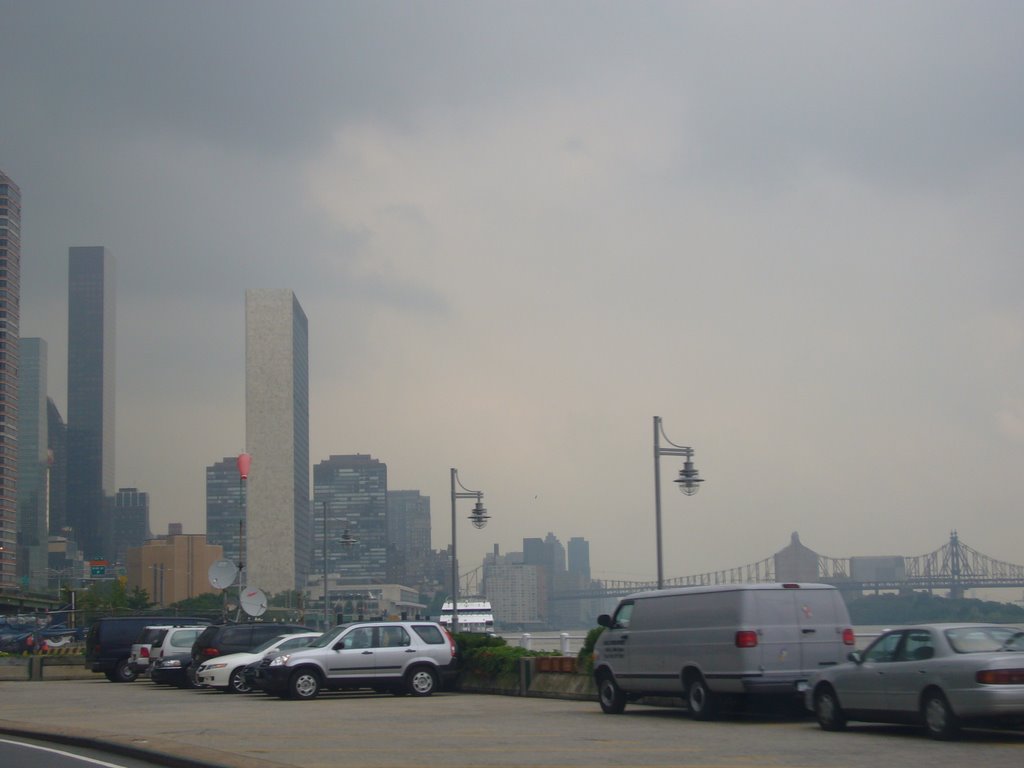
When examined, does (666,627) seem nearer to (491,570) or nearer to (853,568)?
(853,568)

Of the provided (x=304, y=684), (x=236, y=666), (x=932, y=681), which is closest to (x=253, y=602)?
(x=236, y=666)

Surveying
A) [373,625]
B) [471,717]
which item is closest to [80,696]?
[373,625]

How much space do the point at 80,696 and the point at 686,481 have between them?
52.5 ft

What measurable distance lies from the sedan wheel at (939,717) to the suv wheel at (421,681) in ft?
47.6

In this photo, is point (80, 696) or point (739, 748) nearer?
point (739, 748)

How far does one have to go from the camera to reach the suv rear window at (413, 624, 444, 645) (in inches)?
1145

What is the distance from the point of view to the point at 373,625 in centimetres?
2883

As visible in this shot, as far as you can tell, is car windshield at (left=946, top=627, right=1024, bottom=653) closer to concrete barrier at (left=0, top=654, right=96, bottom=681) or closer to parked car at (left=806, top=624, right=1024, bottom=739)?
parked car at (left=806, top=624, right=1024, bottom=739)

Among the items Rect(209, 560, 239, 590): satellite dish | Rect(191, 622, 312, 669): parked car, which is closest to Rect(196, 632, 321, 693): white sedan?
Rect(191, 622, 312, 669): parked car

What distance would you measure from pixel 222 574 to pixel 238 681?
1767cm

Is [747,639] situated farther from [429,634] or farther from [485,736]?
[429,634]

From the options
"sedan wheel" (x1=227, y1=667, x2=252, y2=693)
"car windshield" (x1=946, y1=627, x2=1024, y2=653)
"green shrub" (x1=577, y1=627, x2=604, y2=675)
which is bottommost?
"sedan wheel" (x1=227, y1=667, x2=252, y2=693)

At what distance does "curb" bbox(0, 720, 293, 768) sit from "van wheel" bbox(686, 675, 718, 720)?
7481mm

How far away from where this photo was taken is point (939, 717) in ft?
52.1
